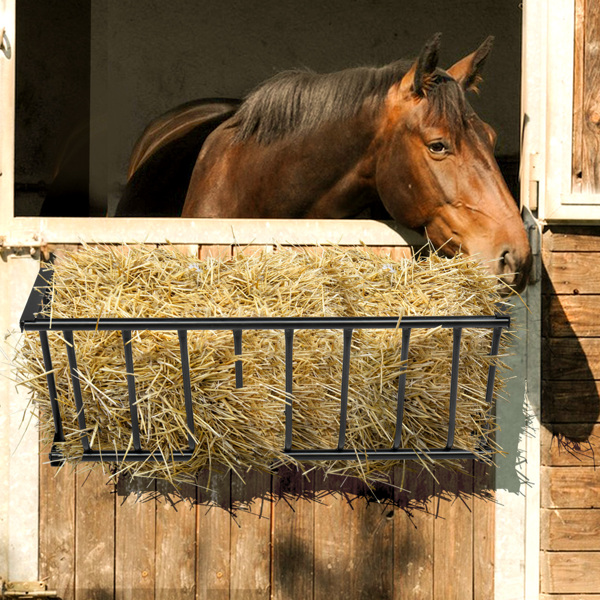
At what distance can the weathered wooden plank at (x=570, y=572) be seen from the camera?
2.08 m

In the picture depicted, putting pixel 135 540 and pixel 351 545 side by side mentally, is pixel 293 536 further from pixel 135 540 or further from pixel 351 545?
pixel 135 540

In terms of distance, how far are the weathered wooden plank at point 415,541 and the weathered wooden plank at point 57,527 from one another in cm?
82

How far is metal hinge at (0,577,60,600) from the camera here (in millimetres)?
2029

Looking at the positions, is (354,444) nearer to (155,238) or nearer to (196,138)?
(155,238)

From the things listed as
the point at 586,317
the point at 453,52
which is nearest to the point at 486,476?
the point at 586,317

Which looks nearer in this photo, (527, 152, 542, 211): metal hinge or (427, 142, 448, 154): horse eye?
(427, 142, 448, 154): horse eye

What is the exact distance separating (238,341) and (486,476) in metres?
0.83

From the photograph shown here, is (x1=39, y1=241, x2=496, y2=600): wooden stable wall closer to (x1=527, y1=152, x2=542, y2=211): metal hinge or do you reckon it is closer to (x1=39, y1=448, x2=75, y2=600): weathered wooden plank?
(x1=39, y1=448, x2=75, y2=600): weathered wooden plank

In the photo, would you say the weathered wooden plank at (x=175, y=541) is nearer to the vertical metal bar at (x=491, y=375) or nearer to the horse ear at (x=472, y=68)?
the vertical metal bar at (x=491, y=375)

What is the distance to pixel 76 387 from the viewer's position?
1.66 meters

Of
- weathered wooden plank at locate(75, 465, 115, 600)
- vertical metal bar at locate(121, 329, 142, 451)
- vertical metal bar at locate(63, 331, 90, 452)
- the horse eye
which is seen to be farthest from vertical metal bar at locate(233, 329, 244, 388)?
the horse eye

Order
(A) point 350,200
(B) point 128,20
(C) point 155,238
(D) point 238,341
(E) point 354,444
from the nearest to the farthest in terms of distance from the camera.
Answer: (D) point 238,341, (E) point 354,444, (C) point 155,238, (A) point 350,200, (B) point 128,20

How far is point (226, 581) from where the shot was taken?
207 centimetres

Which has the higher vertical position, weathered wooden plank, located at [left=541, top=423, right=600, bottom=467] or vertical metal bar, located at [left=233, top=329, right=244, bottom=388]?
vertical metal bar, located at [left=233, top=329, right=244, bottom=388]
